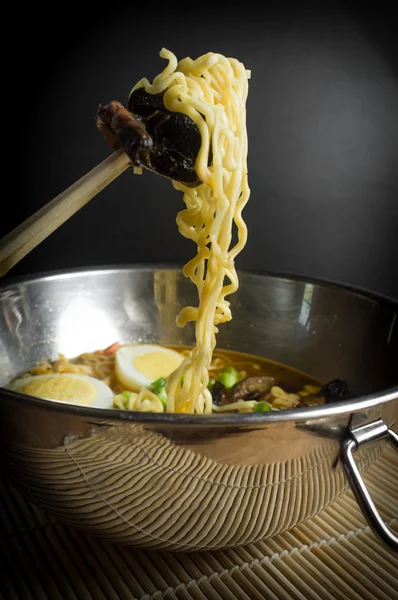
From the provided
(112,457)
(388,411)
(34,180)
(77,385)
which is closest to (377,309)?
(388,411)

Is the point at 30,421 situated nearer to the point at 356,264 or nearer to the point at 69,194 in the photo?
the point at 69,194

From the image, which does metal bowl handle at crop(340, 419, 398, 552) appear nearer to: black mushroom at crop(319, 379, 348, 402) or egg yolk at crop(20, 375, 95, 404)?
black mushroom at crop(319, 379, 348, 402)

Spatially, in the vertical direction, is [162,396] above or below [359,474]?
below

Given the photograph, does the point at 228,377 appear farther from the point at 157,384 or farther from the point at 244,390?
the point at 157,384

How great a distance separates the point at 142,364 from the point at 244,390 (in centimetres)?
39

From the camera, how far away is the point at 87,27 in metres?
2.37

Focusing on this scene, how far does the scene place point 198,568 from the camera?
4.73 feet

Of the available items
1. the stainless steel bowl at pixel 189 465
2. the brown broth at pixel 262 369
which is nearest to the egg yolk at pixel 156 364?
the brown broth at pixel 262 369

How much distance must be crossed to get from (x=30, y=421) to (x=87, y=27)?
1.72 meters

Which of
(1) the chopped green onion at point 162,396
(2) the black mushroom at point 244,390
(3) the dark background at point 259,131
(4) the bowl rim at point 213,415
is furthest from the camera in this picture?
(3) the dark background at point 259,131

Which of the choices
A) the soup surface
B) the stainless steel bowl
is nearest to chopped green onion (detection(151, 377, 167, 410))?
the soup surface

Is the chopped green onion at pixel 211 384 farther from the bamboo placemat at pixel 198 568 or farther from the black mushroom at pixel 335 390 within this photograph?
the bamboo placemat at pixel 198 568

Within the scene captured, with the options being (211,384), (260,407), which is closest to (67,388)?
(211,384)

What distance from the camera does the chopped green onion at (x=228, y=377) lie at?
2219 millimetres
